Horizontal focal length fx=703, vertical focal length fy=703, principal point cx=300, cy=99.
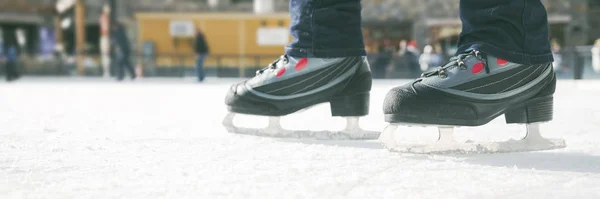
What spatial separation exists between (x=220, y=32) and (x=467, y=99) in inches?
506

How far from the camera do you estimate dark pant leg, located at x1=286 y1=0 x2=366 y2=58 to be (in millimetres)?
1919

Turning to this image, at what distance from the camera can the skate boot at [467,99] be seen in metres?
1.54

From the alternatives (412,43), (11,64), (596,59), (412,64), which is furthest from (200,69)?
(596,59)

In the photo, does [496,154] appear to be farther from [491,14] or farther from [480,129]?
[480,129]

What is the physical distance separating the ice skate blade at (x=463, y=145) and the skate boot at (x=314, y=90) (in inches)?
12.6

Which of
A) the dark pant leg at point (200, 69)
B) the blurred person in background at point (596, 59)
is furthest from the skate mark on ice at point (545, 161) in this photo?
the dark pant leg at point (200, 69)

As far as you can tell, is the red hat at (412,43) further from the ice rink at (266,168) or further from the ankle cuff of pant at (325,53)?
the ankle cuff of pant at (325,53)

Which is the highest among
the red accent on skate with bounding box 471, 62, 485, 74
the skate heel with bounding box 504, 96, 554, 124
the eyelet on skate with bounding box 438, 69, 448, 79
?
the red accent on skate with bounding box 471, 62, 485, 74

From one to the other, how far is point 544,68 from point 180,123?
1338 mm

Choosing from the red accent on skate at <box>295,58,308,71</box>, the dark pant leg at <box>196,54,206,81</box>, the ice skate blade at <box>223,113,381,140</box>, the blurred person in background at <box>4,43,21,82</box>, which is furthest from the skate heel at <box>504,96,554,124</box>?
the blurred person in background at <box>4,43,21,82</box>

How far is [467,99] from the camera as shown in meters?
1.56

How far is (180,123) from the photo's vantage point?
8.23 ft

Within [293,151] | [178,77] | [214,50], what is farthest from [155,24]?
[293,151]

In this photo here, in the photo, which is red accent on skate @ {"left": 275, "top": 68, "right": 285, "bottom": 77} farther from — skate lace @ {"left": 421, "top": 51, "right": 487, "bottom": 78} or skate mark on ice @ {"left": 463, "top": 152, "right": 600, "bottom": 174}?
skate mark on ice @ {"left": 463, "top": 152, "right": 600, "bottom": 174}
